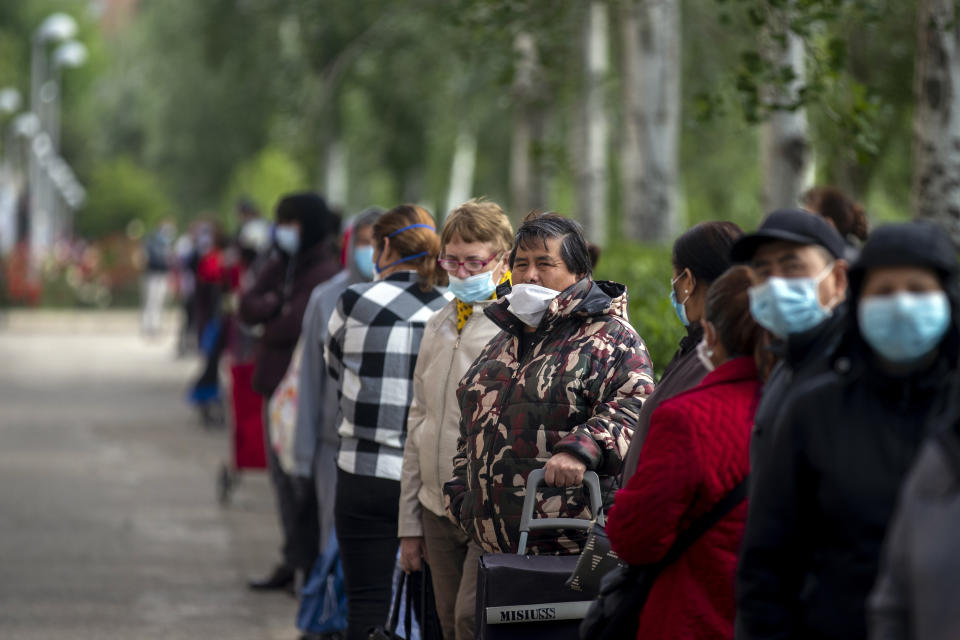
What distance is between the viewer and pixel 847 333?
10.7 feet

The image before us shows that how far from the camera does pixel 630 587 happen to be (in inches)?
165

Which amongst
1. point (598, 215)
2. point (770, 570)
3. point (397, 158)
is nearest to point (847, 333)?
point (770, 570)

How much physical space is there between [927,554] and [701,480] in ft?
3.68

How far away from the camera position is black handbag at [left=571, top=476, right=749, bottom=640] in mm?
4035

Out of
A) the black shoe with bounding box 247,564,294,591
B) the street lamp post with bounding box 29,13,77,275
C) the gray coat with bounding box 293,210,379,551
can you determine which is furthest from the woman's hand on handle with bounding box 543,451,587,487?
the street lamp post with bounding box 29,13,77,275

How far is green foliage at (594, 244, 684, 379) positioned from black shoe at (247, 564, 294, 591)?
2372mm

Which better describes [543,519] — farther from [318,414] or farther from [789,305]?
[318,414]

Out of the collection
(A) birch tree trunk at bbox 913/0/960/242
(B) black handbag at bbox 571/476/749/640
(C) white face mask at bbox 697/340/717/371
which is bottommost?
(B) black handbag at bbox 571/476/749/640

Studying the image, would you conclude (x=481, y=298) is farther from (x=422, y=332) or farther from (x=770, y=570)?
(x=770, y=570)

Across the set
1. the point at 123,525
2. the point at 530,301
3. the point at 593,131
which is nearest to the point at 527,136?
the point at 593,131

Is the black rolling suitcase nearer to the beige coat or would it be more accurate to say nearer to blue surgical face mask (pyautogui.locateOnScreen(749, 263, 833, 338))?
the beige coat

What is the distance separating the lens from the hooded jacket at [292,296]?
356 inches

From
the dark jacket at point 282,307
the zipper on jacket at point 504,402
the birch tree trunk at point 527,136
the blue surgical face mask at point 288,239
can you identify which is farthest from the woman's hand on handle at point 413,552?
the birch tree trunk at point 527,136

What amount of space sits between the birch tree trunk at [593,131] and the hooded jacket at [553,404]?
13.9 m
